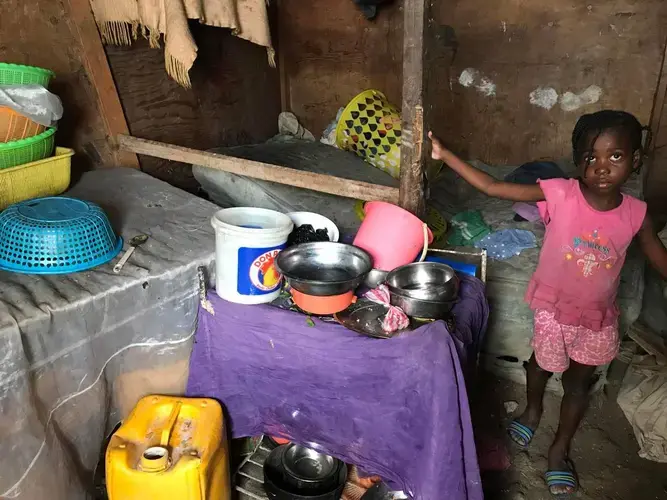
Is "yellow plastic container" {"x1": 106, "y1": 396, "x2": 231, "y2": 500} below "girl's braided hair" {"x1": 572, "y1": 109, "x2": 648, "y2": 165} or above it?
below

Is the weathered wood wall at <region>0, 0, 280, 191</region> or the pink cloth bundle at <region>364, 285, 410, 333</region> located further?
the weathered wood wall at <region>0, 0, 280, 191</region>

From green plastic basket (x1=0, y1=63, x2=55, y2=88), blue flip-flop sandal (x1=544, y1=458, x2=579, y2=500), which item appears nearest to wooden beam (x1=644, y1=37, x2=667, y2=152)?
blue flip-flop sandal (x1=544, y1=458, x2=579, y2=500)

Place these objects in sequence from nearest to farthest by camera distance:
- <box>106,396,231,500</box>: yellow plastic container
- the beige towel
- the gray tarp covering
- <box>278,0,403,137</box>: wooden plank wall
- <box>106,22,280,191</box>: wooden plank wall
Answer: the gray tarp covering → <box>106,396,231,500</box>: yellow plastic container → the beige towel → <box>106,22,280,191</box>: wooden plank wall → <box>278,0,403,137</box>: wooden plank wall

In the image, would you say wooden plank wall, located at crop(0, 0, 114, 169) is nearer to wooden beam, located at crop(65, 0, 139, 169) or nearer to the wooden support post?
wooden beam, located at crop(65, 0, 139, 169)

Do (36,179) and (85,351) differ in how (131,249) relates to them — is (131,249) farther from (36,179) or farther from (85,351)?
(36,179)

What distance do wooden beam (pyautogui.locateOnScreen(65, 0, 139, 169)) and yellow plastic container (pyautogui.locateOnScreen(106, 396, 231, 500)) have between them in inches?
57.0

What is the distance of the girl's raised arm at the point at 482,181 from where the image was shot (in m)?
1.87

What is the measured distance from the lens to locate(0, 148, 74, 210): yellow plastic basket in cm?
196

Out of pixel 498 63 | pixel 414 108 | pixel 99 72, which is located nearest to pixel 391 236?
pixel 414 108

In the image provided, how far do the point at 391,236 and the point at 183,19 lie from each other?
3.93ft

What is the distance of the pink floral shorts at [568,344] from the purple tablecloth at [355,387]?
373mm

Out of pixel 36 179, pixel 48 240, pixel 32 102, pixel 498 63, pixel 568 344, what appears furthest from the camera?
pixel 498 63

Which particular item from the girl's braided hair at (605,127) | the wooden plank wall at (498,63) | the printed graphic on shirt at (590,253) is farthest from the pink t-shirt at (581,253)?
the wooden plank wall at (498,63)

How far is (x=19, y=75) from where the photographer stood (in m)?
1.99
